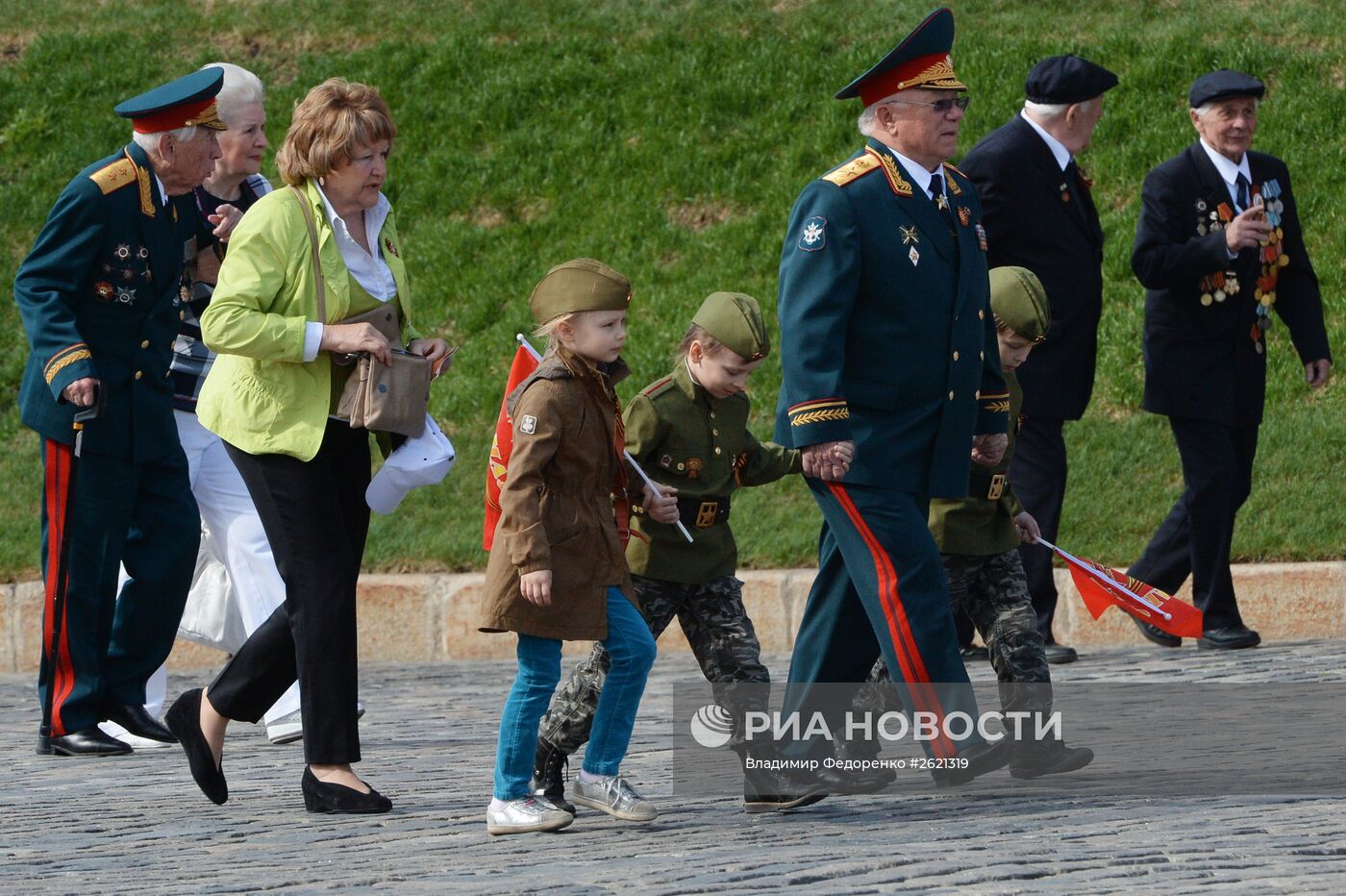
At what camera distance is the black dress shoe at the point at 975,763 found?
5520 mm

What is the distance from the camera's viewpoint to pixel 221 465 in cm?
767

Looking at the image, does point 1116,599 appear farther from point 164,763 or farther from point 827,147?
point 827,147

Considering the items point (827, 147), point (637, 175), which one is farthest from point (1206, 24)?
point (637, 175)

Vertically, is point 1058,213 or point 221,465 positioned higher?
point 1058,213

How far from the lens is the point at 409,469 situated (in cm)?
569

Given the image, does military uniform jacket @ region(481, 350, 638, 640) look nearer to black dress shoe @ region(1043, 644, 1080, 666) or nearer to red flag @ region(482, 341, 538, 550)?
red flag @ region(482, 341, 538, 550)

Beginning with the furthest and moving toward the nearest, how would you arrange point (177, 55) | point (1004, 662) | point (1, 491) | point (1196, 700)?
point (177, 55)
point (1, 491)
point (1196, 700)
point (1004, 662)

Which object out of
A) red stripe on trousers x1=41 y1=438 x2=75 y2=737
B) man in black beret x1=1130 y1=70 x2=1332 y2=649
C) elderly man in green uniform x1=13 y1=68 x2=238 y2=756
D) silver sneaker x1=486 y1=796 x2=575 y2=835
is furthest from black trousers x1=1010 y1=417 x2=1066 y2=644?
silver sneaker x1=486 y1=796 x2=575 y2=835

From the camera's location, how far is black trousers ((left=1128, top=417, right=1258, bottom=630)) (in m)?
8.73

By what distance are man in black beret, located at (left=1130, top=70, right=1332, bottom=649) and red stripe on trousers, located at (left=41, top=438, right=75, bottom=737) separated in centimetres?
401

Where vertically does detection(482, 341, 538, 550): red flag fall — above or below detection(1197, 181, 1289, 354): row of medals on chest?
below

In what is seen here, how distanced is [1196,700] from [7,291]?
823cm

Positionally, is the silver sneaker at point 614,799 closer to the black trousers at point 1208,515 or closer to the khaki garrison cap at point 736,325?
the khaki garrison cap at point 736,325

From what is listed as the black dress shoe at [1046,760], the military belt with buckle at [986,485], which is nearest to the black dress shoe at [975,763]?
the black dress shoe at [1046,760]
